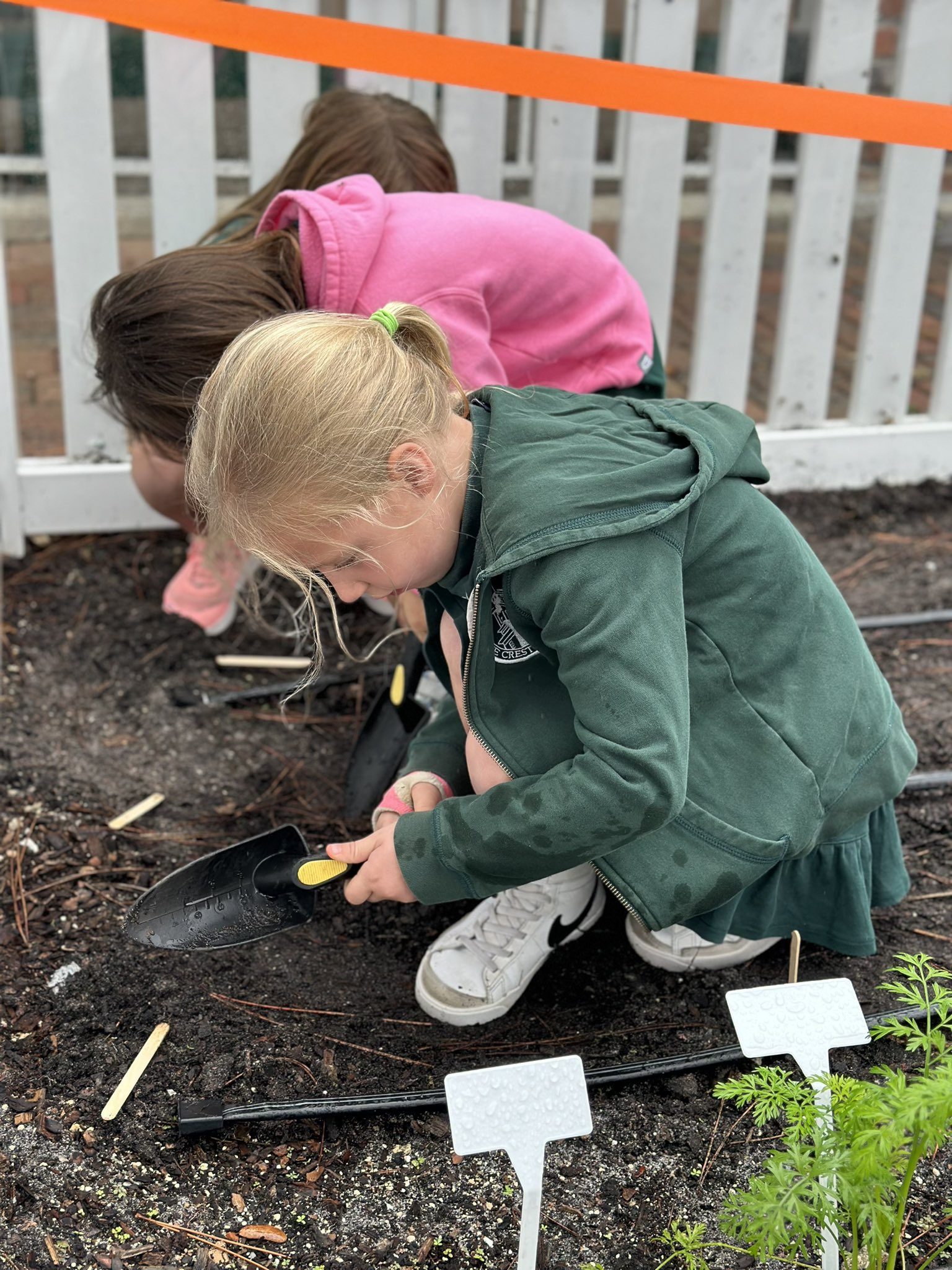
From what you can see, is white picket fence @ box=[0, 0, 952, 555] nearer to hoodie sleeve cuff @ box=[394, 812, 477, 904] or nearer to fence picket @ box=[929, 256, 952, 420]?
fence picket @ box=[929, 256, 952, 420]

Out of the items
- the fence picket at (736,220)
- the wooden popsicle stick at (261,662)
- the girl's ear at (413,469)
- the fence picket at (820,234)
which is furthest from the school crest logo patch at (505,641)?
the fence picket at (820,234)

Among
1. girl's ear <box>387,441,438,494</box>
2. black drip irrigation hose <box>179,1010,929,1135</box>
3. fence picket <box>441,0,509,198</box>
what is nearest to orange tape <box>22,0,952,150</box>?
fence picket <box>441,0,509,198</box>

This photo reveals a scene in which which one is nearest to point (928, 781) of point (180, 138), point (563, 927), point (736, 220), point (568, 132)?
point (563, 927)

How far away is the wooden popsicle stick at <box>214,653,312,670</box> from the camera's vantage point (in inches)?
91.4

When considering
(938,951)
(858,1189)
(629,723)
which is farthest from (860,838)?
(858,1189)

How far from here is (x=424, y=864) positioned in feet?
4.40

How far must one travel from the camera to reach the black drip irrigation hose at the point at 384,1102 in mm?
1411

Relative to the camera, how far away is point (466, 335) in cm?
178

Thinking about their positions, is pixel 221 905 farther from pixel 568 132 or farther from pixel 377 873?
pixel 568 132

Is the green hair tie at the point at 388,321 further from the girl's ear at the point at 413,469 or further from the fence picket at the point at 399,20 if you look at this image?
the fence picket at the point at 399,20

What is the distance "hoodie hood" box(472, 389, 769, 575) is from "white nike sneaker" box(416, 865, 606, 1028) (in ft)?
1.79

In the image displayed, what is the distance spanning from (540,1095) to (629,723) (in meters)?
0.35

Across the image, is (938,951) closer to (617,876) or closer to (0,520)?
(617,876)

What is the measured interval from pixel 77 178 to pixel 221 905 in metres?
1.48
